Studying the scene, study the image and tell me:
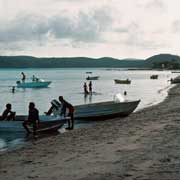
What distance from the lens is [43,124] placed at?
915 inches

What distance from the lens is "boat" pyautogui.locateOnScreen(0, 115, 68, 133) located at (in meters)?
23.3

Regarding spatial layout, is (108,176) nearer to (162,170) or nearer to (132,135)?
(162,170)

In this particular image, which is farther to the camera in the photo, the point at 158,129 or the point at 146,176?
the point at 158,129

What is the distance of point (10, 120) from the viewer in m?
24.5

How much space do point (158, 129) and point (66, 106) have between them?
7.98 meters

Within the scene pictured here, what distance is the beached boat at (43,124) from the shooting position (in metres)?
23.3

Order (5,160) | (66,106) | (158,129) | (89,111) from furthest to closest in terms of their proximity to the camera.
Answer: (89,111)
(66,106)
(158,129)
(5,160)

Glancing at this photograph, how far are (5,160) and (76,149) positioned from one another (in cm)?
230

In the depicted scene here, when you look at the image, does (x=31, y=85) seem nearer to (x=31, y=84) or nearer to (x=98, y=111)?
(x=31, y=84)

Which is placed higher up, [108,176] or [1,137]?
[108,176]

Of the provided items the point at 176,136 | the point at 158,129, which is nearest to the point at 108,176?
the point at 176,136

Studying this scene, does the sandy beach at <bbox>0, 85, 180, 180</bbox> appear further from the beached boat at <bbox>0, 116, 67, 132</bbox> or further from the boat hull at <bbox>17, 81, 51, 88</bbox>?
the boat hull at <bbox>17, 81, 51, 88</bbox>

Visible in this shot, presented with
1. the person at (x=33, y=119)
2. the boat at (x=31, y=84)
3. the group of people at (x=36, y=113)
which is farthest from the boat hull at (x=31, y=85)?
the person at (x=33, y=119)

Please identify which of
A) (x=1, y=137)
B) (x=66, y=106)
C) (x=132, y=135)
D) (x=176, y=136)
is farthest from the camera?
(x=66, y=106)
